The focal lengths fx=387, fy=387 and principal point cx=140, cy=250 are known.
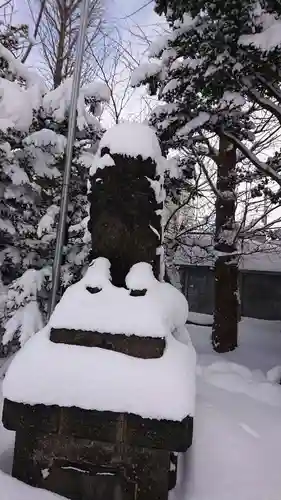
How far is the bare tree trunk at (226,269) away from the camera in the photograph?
8602mm

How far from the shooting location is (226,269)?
8695mm

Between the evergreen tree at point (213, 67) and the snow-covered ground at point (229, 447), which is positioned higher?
the evergreen tree at point (213, 67)

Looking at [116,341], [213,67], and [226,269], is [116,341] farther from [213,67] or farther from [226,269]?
[226,269]

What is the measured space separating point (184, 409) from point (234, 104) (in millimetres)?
3746

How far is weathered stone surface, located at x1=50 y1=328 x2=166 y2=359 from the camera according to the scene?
8.59ft

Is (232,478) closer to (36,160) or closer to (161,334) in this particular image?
(161,334)

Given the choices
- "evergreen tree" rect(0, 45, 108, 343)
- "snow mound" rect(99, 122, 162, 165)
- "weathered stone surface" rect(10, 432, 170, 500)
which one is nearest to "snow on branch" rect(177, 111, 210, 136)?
"evergreen tree" rect(0, 45, 108, 343)

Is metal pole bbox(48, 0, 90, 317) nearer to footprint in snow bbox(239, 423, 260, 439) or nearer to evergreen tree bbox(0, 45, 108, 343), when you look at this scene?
evergreen tree bbox(0, 45, 108, 343)

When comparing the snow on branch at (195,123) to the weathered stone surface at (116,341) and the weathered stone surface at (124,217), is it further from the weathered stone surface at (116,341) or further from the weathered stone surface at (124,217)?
the weathered stone surface at (116,341)

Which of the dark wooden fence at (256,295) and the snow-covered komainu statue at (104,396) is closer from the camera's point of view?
the snow-covered komainu statue at (104,396)

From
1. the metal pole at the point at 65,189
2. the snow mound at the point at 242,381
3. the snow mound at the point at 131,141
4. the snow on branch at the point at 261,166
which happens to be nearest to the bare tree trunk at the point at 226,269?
the snow mound at the point at 242,381

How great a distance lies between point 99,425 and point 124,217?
1.57 m

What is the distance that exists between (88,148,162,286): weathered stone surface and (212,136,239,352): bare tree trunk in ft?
18.3

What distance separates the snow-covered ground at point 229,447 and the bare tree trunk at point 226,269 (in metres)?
2.27
